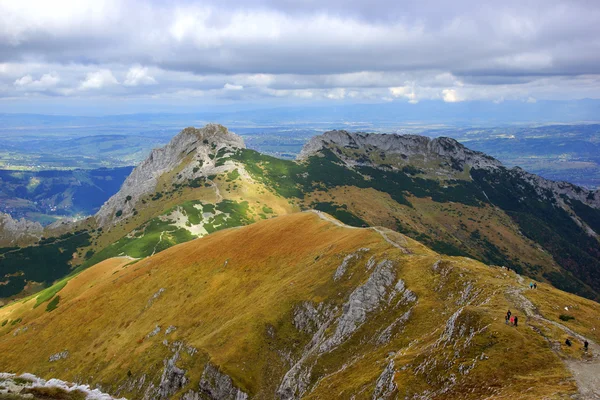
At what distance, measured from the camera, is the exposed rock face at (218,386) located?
4888 centimetres

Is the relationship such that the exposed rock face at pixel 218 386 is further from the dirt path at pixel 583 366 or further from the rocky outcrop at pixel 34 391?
the dirt path at pixel 583 366

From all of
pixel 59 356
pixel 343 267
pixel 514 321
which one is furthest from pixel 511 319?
pixel 59 356

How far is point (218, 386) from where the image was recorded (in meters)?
49.8

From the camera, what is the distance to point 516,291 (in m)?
43.3

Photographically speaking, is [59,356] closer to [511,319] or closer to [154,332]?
[154,332]

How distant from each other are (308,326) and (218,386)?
14.9 m

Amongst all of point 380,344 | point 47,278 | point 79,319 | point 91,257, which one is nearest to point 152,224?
point 91,257

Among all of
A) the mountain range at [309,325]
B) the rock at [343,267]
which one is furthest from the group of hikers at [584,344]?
the rock at [343,267]

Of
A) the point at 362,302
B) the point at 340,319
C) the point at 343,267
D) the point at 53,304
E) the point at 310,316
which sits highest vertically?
the point at 343,267

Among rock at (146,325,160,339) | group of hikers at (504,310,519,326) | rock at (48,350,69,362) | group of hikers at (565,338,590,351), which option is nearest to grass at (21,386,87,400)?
rock at (146,325,160,339)

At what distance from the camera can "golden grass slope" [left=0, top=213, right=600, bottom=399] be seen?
3197 cm

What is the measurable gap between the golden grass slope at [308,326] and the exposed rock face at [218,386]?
1.10ft

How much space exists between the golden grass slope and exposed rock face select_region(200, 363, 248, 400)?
33 cm

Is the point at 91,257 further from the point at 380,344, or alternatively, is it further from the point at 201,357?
the point at 380,344
